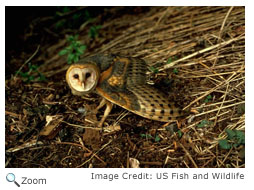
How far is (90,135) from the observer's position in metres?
3.46

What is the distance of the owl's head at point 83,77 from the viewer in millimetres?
3217

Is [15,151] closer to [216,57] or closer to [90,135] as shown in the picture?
[90,135]

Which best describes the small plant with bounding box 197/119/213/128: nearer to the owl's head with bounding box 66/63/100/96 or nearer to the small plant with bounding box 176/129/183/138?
the small plant with bounding box 176/129/183/138

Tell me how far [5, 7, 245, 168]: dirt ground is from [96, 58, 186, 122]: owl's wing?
227mm

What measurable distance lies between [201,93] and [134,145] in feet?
3.24

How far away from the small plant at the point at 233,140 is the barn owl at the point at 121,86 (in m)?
0.52

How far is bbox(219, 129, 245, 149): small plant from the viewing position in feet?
10.0

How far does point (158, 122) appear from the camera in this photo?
3453 millimetres

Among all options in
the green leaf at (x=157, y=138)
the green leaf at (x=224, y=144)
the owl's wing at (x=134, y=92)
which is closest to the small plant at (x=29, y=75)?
the owl's wing at (x=134, y=92)

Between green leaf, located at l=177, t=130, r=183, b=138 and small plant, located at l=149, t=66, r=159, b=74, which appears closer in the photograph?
green leaf, located at l=177, t=130, r=183, b=138

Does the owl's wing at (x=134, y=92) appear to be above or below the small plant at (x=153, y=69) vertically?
below

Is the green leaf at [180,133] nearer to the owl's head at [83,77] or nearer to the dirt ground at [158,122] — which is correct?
the dirt ground at [158,122]

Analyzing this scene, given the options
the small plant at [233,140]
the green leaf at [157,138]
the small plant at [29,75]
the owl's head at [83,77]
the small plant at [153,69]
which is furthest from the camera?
the small plant at [29,75]
